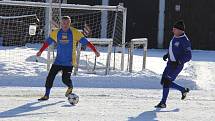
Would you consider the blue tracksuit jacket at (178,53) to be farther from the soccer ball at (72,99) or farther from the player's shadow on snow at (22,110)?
the player's shadow on snow at (22,110)

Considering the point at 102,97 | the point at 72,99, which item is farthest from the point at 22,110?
the point at 102,97

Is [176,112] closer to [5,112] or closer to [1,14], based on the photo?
[5,112]

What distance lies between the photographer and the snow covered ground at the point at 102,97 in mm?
8758

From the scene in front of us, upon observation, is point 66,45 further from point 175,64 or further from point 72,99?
point 175,64

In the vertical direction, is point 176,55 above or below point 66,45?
below

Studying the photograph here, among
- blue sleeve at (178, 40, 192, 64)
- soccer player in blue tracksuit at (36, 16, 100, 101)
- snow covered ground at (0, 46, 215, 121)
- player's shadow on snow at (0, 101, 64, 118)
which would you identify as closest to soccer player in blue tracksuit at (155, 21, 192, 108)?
blue sleeve at (178, 40, 192, 64)

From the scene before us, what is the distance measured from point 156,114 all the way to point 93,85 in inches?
136

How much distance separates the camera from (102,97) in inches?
423

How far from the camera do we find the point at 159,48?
24.5 m

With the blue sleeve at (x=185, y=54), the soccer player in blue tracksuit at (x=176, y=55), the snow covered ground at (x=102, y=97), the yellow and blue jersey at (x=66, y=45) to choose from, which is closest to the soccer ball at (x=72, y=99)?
the snow covered ground at (x=102, y=97)

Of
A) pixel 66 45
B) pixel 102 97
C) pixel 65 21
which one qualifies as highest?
pixel 65 21

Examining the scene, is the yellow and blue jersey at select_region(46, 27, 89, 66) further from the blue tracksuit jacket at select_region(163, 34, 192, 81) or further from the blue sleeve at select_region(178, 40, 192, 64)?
the blue sleeve at select_region(178, 40, 192, 64)

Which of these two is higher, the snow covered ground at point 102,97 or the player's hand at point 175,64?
the player's hand at point 175,64

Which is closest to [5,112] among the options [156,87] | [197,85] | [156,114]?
[156,114]
